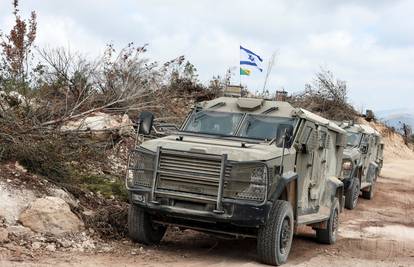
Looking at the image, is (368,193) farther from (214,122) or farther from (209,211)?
(209,211)

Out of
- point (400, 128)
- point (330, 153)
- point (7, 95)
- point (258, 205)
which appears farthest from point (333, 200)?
point (400, 128)

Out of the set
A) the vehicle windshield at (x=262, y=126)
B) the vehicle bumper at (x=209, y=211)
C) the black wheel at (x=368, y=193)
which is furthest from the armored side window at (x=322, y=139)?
the black wheel at (x=368, y=193)

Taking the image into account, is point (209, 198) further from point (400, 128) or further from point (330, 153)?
point (400, 128)

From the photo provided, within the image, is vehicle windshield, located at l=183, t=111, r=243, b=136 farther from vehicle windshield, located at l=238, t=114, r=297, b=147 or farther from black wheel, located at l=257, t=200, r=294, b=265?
black wheel, located at l=257, t=200, r=294, b=265

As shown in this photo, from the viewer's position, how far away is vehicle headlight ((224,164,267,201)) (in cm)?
733

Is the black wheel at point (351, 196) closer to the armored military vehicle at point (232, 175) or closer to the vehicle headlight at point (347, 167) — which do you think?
the vehicle headlight at point (347, 167)

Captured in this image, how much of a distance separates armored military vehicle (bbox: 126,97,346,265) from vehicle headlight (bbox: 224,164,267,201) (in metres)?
0.01

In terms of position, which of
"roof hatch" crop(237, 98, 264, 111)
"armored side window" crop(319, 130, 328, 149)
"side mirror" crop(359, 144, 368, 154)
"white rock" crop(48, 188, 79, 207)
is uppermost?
"roof hatch" crop(237, 98, 264, 111)

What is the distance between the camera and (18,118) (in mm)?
9961

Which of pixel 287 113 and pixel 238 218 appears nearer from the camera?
pixel 238 218

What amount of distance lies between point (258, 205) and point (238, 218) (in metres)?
0.28

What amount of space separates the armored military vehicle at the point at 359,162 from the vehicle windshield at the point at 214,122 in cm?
598

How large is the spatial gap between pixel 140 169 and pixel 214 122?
1.63 metres

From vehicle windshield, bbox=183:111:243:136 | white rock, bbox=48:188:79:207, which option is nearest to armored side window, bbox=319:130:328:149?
vehicle windshield, bbox=183:111:243:136
